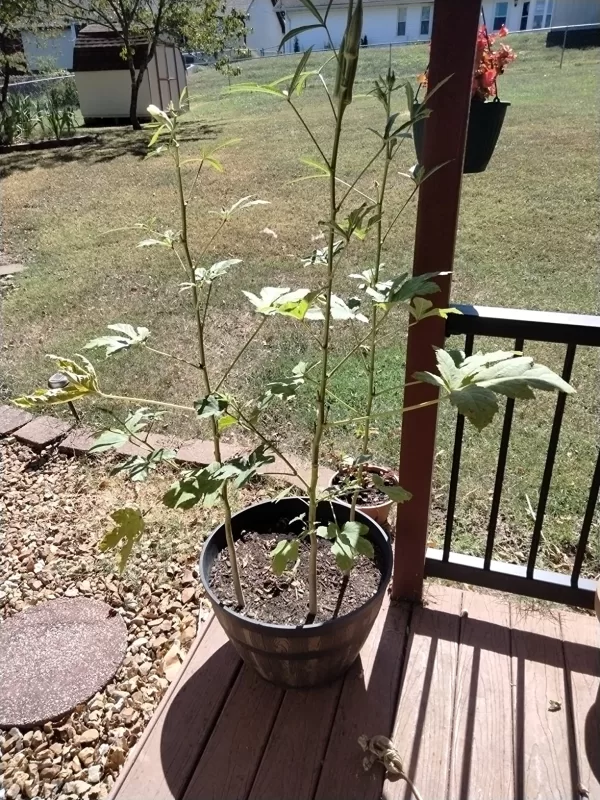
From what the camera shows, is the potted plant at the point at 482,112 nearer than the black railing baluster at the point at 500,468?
Yes

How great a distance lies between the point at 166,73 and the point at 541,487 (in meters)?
16.0

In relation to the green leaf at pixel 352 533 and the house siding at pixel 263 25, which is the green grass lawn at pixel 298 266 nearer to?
the green leaf at pixel 352 533

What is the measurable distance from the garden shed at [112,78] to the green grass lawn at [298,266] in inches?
188

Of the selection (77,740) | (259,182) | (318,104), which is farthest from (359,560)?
(318,104)

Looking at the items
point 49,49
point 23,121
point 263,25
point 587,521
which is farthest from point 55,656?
point 263,25

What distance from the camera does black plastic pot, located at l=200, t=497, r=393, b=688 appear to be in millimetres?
1358

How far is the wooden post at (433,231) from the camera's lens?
1.19 meters

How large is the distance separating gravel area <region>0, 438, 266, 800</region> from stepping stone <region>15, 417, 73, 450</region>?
0.16 feet

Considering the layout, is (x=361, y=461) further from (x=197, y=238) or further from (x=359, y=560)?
(x=197, y=238)

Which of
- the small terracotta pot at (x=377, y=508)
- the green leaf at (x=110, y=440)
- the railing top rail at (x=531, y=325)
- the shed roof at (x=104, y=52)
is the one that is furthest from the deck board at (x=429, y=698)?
the shed roof at (x=104, y=52)

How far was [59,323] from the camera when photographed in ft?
13.6

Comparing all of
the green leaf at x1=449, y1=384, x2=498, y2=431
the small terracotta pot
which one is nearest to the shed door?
the small terracotta pot

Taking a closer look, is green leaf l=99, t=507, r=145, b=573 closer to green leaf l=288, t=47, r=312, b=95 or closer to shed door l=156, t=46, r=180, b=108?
green leaf l=288, t=47, r=312, b=95

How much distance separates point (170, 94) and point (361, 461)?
1609cm
